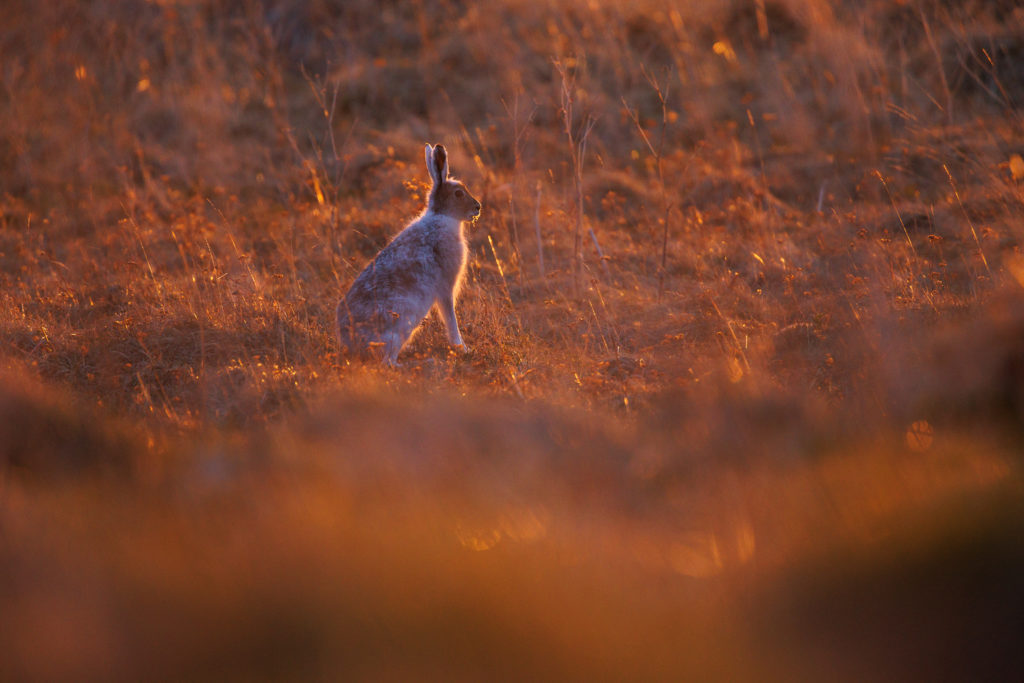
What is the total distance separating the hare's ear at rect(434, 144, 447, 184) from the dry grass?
0.22 m

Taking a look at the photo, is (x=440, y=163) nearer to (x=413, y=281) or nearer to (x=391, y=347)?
(x=413, y=281)

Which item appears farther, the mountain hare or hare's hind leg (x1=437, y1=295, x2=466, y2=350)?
hare's hind leg (x1=437, y1=295, x2=466, y2=350)

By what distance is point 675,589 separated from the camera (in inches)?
107

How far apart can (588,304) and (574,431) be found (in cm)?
300

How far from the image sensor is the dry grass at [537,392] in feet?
8.68

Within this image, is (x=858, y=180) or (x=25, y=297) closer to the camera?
(x=25, y=297)

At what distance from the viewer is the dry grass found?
2.64 m

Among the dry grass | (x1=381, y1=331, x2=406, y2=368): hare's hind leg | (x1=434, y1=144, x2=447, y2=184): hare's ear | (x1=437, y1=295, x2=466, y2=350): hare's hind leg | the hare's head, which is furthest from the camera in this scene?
the hare's head

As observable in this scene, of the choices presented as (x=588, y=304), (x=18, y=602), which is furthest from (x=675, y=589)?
(x=588, y=304)

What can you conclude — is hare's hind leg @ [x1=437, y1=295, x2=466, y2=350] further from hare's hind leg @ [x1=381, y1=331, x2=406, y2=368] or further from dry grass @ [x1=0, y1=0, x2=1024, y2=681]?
hare's hind leg @ [x1=381, y1=331, x2=406, y2=368]

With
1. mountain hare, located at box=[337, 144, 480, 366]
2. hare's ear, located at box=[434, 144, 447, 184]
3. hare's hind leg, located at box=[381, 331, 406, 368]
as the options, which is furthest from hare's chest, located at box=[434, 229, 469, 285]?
hare's hind leg, located at box=[381, 331, 406, 368]

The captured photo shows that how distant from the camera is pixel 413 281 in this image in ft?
19.5

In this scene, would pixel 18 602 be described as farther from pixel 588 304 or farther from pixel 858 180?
pixel 858 180

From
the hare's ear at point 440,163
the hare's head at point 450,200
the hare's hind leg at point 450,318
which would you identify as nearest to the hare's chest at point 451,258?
the hare's hind leg at point 450,318
